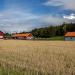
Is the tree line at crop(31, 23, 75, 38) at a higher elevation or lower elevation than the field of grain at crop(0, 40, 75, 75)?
higher

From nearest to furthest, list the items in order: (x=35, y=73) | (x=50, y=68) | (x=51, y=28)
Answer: (x=35, y=73)
(x=50, y=68)
(x=51, y=28)

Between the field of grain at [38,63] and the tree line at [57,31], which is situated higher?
the tree line at [57,31]

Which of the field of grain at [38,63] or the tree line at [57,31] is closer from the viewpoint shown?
the field of grain at [38,63]

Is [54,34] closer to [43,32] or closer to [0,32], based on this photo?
[43,32]

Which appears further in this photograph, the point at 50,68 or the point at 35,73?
the point at 50,68

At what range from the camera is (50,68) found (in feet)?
37.2

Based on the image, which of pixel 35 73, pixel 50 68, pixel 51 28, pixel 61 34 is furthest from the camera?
pixel 51 28

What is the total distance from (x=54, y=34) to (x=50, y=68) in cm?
11257

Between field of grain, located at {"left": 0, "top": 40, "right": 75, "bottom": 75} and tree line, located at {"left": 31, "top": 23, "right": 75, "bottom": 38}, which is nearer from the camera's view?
field of grain, located at {"left": 0, "top": 40, "right": 75, "bottom": 75}

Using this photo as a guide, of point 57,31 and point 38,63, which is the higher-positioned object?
point 57,31

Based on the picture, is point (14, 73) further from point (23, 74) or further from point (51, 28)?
point (51, 28)

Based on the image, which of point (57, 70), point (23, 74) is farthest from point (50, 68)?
point (23, 74)

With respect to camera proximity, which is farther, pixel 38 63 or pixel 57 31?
pixel 57 31

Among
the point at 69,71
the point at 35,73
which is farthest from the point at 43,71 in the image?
the point at 69,71
